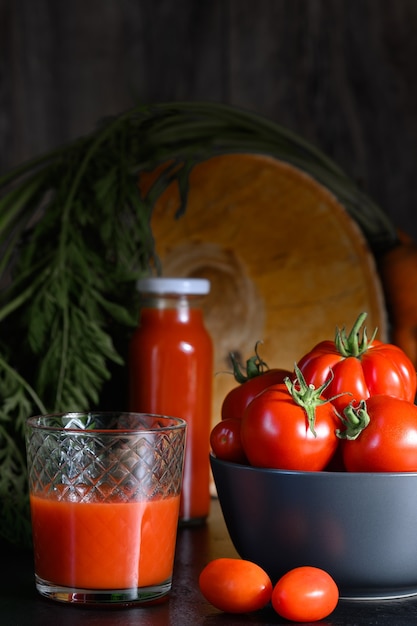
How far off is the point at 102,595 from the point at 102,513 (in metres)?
0.07

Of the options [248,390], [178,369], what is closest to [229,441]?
[248,390]

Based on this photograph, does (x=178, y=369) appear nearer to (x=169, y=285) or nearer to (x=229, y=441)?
(x=169, y=285)

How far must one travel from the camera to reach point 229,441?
880mm

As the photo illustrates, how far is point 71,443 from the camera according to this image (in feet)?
2.75

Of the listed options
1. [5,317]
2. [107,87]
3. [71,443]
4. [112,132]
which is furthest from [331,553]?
[107,87]

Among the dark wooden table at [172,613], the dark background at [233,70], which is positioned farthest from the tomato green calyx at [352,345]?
the dark background at [233,70]

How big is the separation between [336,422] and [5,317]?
1.76 feet

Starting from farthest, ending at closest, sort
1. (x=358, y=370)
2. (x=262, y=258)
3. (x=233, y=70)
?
(x=233, y=70) → (x=262, y=258) → (x=358, y=370)

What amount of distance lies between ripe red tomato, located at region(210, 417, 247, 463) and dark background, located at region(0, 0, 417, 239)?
89 centimetres

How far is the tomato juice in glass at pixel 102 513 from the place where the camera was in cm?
82

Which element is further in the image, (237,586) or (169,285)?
(169,285)

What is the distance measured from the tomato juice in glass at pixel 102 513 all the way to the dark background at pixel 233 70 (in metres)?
0.95

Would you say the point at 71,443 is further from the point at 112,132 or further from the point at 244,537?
the point at 112,132

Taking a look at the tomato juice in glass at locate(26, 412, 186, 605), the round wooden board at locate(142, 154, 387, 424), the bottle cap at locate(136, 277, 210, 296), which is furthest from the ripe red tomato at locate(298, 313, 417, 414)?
the round wooden board at locate(142, 154, 387, 424)
